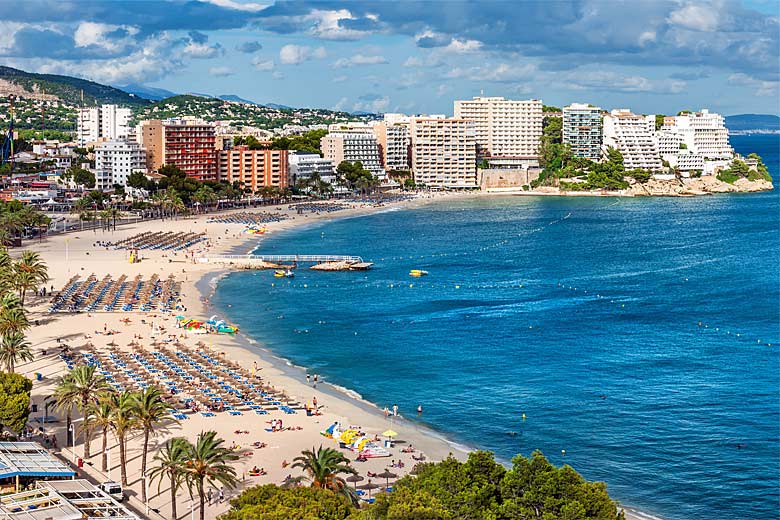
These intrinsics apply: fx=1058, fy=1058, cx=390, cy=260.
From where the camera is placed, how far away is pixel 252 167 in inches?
6284

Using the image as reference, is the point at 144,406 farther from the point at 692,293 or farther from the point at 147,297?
the point at 692,293

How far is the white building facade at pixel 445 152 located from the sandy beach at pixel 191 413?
337ft

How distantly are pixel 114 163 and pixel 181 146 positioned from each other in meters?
11.1

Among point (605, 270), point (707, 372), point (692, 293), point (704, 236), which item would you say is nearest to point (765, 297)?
point (692, 293)

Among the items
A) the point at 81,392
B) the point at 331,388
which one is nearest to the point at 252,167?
the point at 331,388

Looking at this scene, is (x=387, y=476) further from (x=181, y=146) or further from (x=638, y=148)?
(x=638, y=148)

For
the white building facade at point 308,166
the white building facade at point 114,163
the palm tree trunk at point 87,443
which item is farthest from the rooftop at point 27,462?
the white building facade at point 308,166

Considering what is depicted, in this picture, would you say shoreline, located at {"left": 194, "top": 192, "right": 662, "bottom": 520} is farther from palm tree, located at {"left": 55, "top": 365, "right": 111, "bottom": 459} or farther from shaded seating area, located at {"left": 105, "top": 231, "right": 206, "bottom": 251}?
palm tree, located at {"left": 55, "top": 365, "right": 111, "bottom": 459}

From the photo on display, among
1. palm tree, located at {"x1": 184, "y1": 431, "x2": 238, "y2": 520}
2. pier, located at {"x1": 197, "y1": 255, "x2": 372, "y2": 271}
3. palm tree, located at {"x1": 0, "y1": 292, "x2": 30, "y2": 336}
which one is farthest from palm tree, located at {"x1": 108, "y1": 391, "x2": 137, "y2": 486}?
pier, located at {"x1": 197, "y1": 255, "x2": 372, "y2": 271}

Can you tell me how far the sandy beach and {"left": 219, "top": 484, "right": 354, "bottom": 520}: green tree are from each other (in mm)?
5446

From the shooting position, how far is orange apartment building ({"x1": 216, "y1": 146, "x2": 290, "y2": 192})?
159 meters

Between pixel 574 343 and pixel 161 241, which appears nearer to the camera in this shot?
pixel 574 343

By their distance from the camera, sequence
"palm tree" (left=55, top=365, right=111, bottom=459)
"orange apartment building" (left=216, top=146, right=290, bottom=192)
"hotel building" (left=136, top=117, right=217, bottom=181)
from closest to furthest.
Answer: "palm tree" (left=55, top=365, right=111, bottom=459)
"hotel building" (left=136, top=117, right=217, bottom=181)
"orange apartment building" (left=216, top=146, right=290, bottom=192)

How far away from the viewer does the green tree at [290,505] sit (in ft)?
84.3
